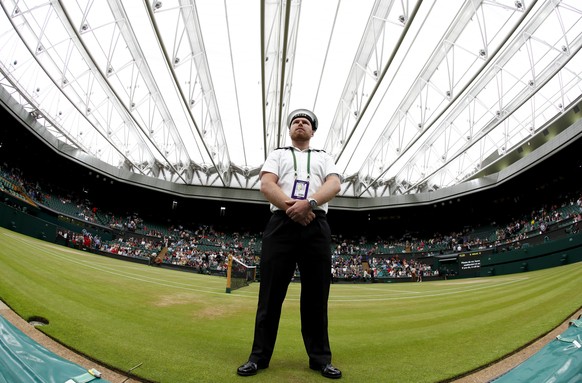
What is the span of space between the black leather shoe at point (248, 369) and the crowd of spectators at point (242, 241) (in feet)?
81.8

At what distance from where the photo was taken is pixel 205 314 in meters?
4.65

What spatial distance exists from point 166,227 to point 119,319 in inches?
1576

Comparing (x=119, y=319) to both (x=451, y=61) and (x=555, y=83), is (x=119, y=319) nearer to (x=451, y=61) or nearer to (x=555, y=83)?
(x=451, y=61)

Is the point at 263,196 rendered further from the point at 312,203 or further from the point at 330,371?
the point at 330,371

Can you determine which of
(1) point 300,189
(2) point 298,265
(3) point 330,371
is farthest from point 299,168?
(3) point 330,371

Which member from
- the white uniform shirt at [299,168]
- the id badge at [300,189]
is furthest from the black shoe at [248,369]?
the id badge at [300,189]

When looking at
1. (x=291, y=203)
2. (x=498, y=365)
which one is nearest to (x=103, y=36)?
(x=291, y=203)

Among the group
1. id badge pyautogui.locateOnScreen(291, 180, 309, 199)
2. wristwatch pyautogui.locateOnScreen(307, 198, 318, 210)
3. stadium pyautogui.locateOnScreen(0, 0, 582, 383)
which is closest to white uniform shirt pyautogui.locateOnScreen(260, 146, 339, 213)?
id badge pyautogui.locateOnScreen(291, 180, 309, 199)

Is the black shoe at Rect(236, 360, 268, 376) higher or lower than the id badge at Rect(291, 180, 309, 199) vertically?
lower

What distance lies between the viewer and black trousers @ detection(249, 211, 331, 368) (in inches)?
96.5

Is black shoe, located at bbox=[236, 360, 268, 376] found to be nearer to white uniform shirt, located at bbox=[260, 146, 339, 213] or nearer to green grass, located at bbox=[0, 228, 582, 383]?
green grass, located at bbox=[0, 228, 582, 383]

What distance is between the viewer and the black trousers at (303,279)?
2.45m

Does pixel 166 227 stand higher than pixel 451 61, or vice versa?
pixel 451 61

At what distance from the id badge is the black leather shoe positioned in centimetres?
134
